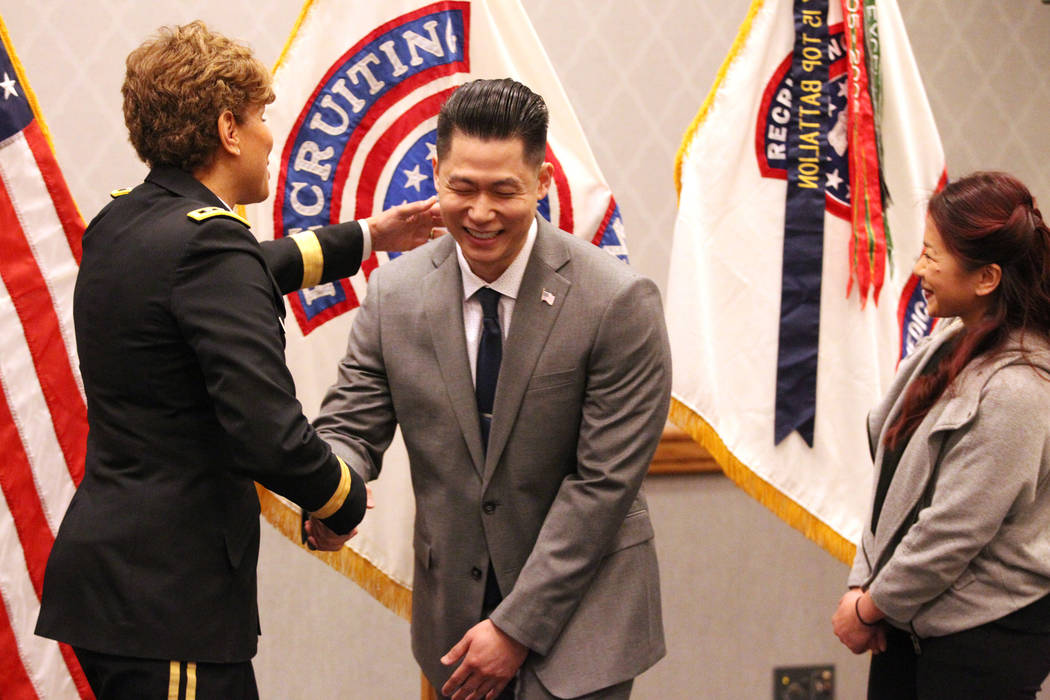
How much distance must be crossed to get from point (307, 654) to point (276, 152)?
1.36m

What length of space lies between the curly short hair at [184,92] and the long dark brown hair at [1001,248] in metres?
1.10

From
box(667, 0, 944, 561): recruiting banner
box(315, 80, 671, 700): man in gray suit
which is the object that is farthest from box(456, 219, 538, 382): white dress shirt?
box(667, 0, 944, 561): recruiting banner

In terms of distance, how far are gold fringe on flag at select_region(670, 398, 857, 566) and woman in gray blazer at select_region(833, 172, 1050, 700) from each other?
2.07ft

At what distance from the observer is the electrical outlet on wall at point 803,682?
10.2ft

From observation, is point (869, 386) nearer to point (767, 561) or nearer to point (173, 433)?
point (767, 561)

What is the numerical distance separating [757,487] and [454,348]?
1.02 metres

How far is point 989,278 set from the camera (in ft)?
5.55

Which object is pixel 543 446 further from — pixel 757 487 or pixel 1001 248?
pixel 757 487

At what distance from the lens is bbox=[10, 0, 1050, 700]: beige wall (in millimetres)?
2537

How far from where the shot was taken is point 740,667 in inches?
121

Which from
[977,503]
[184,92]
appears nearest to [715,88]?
[977,503]

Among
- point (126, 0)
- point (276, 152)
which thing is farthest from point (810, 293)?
point (126, 0)

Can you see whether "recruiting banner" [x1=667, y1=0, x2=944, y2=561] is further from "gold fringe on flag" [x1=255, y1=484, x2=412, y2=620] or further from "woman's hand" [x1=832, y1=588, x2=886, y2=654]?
"gold fringe on flag" [x1=255, y1=484, x2=412, y2=620]

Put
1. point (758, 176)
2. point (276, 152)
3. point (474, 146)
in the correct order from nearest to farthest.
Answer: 1. point (474, 146)
2. point (276, 152)
3. point (758, 176)
